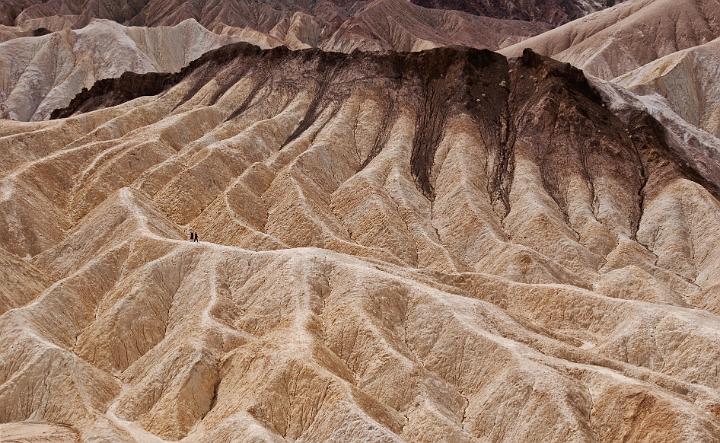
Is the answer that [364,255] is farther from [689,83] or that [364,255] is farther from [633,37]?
[633,37]

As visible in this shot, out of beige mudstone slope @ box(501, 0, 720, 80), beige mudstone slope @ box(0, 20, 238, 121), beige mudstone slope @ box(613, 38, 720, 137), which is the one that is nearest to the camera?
beige mudstone slope @ box(613, 38, 720, 137)

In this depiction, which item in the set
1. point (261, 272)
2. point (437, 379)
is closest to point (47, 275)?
point (261, 272)

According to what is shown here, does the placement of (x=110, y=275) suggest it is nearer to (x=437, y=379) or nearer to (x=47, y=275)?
(x=47, y=275)

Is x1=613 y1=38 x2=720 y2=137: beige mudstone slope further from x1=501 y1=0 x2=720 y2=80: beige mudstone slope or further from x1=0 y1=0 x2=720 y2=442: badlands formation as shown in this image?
x1=501 y1=0 x2=720 y2=80: beige mudstone slope

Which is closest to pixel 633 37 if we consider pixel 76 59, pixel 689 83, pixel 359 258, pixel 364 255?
pixel 689 83

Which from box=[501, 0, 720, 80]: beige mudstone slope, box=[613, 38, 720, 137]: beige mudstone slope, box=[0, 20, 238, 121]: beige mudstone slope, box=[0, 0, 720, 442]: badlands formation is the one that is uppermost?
box=[501, 0, 720, 80]: beige mudstone slope

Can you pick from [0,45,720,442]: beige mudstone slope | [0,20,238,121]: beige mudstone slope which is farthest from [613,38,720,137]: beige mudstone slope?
[0,20,238,121]: beige mudstone slope

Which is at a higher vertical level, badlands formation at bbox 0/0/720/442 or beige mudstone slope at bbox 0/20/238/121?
beige mudstone slope at bbox 0/20/238/121
